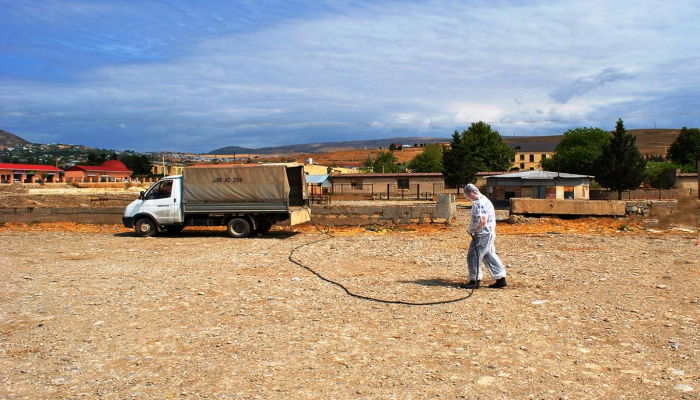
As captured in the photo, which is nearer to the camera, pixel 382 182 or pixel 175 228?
pixel 175 228

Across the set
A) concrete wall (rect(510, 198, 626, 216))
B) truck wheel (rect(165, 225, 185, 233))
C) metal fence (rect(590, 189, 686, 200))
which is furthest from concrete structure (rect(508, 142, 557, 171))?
truck wheel (rect(165, 225, 185, 233))

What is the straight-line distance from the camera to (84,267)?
11461 mm

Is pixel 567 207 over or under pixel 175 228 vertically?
over

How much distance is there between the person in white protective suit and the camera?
8.27 meters

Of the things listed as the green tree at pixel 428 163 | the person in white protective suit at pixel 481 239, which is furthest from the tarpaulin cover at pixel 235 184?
the green tree at pixel 428 163

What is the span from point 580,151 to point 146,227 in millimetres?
65932

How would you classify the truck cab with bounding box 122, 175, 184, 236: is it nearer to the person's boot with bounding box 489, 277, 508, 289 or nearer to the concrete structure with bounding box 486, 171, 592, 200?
the person's boot with bounding box 489, 277, 508, 289

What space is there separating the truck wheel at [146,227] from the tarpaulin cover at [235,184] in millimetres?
1505

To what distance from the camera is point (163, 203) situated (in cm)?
1702

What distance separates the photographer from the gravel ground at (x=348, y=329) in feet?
16.0

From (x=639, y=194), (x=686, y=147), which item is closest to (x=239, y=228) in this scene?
(x=639, y=194)

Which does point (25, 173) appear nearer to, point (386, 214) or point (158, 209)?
point (158, 209)

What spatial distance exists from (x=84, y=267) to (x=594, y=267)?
34.2 feet

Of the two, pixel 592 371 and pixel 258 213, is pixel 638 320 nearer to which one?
pixel 592 371
